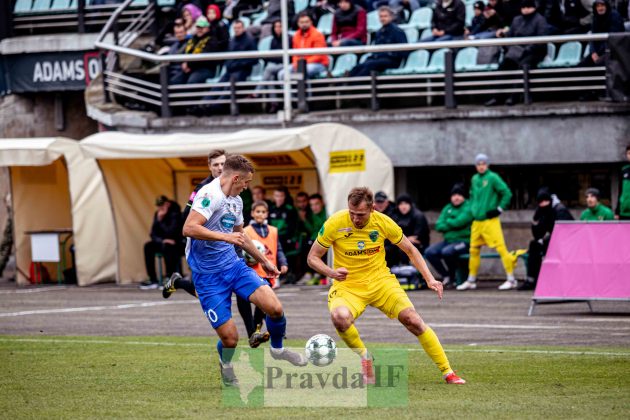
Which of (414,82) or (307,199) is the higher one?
(414,82)

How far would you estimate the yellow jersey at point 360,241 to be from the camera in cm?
1034

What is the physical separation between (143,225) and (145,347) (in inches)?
431

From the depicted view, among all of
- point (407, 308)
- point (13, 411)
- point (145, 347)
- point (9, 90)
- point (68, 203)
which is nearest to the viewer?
point (13, 411)

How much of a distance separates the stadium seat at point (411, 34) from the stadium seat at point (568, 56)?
9.33 feet

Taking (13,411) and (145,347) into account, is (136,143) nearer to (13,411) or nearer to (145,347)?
(145,347)

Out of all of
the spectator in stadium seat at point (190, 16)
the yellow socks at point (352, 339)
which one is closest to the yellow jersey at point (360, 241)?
the yellow socks at point (352, 339)

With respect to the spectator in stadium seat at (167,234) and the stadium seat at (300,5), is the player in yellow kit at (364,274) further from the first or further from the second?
the stadium seat at (300,5)

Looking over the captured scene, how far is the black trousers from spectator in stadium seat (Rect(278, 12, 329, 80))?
158 inches

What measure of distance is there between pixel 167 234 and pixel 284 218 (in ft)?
7.14

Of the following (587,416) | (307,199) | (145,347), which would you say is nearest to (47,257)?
(307,199)

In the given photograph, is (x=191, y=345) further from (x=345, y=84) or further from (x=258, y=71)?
(x=258, y=71)

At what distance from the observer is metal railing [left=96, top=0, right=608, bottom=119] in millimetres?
21953

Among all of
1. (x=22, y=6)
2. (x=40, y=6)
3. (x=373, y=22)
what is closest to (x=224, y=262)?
(x=373, y=22)

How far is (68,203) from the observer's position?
2580 centimetres
